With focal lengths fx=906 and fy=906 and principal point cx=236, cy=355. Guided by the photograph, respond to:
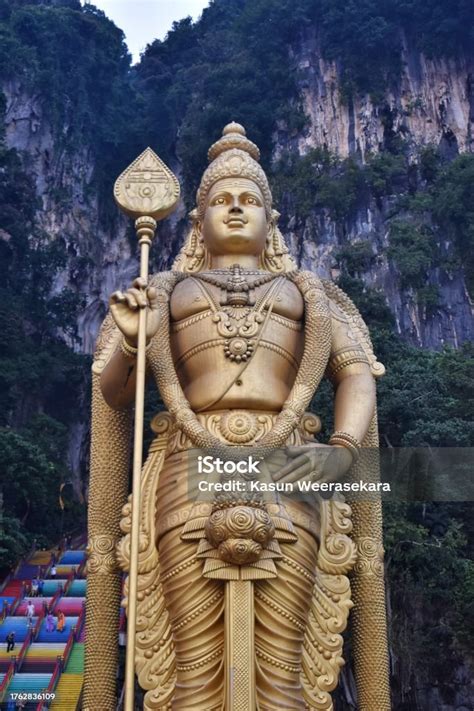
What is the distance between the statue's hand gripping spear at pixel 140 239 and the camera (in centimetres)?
365

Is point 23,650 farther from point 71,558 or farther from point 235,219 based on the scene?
point 235,219

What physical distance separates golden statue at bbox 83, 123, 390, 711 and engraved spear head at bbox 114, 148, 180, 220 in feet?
0.20

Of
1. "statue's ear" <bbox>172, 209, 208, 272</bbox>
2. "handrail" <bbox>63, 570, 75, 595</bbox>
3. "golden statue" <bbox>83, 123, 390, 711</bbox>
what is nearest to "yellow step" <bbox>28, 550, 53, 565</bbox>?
"handrail" <bbox>63, 570, 75, 595</bbox>

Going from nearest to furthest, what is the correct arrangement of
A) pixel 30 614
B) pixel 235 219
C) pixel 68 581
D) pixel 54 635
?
pixel 235 219, pixel 54 635, pixel 30 614, pixel 68 581

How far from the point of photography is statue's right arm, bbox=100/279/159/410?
4.22 m

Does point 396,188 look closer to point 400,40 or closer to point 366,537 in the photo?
point 400,40

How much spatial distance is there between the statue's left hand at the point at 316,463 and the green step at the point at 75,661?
8.33 metres

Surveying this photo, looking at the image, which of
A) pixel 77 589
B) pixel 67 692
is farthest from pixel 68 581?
pixel 67 692

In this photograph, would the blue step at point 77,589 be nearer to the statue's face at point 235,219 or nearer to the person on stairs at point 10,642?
the person on stairs at point 10,642

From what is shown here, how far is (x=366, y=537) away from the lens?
5.08m

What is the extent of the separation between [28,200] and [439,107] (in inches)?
528

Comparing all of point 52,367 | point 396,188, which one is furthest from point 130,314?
point 396,188

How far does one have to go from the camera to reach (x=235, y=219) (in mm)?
5477

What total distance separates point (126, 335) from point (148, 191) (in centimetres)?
82
